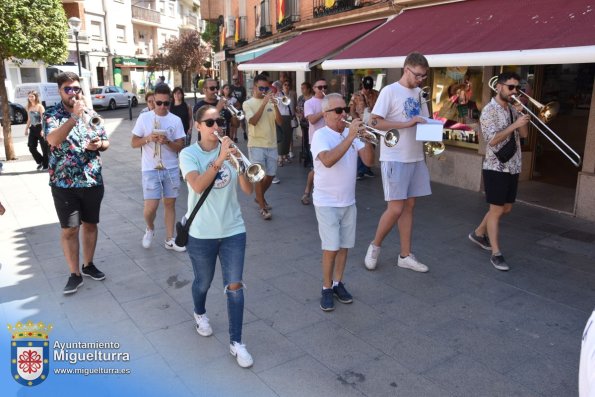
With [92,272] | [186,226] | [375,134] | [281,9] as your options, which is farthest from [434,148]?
[281,9]

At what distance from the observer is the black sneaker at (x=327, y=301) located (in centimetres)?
405

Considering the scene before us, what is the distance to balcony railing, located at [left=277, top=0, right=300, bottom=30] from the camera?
13844 millimetres

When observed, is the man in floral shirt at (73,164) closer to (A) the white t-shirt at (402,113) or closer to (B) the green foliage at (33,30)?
(A) the white t-shirt at (402,113)

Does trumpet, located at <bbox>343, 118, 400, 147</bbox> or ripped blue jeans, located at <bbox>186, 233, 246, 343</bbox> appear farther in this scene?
trumpet, located at <bbox>343, 118, 400, 147</bbox>

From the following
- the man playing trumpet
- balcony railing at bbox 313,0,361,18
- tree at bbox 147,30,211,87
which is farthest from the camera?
tree at bbox 147,30,211,87

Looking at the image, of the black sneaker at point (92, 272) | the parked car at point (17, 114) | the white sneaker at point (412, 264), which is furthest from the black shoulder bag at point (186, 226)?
the parked car at point (17, 114)

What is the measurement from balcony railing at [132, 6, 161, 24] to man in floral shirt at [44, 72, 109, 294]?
3961 cm

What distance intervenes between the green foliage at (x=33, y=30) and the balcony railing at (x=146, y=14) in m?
31.4

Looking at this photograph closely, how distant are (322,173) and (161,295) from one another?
73.3 inches

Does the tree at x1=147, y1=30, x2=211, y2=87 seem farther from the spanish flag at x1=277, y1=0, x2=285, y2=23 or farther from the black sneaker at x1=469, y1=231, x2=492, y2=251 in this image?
the black sneaker at x1=469, y1=231, x2=492, y2=251

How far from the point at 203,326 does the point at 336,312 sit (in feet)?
3.57

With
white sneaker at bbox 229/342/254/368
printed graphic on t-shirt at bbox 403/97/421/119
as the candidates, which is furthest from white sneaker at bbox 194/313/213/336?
printed graphic on t-shirt at bbox 403/97/421/119

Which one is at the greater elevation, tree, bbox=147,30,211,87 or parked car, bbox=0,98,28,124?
tree, bbox=147,30,211,87

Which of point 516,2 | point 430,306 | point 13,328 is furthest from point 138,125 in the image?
point 516,2
